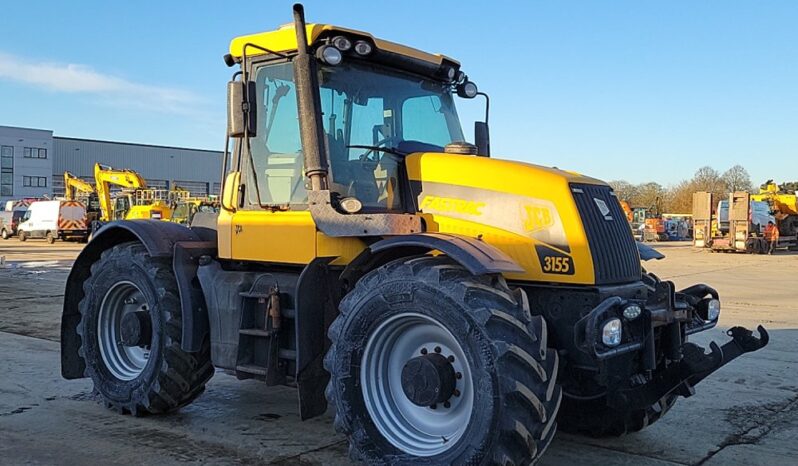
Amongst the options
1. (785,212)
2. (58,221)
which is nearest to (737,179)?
(785,212)

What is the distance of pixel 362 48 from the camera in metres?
5.40

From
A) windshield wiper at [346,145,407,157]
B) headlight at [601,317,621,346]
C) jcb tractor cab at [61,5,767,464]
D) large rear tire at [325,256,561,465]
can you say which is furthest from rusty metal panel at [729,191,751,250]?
large rear tire at [325,256,561,465]

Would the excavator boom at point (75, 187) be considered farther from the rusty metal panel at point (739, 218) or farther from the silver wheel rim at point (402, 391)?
the silver wheel rim at point (402, 391)

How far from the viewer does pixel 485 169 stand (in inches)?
199

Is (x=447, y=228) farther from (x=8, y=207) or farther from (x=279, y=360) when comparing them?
(x=8, y=207)

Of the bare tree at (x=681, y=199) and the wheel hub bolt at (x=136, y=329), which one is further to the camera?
the bare tree at (x=681, y=199)

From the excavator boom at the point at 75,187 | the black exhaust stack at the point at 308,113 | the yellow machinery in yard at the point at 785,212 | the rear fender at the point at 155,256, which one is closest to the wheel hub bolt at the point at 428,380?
the black exhaust stack at the point at 308,113

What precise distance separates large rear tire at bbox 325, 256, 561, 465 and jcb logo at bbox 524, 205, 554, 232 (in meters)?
0.61

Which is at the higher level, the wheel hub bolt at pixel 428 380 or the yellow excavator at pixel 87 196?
the yellow excavator at pixel 87 196

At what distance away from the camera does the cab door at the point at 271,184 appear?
5453mm

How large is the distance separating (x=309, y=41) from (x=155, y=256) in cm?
212

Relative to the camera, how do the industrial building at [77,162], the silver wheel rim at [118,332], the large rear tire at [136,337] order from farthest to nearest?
the industrial building at [77,162]
the silver wheel rim at [118,332]
the large rear tire at [136,337]

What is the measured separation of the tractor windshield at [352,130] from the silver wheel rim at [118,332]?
5.28 ft

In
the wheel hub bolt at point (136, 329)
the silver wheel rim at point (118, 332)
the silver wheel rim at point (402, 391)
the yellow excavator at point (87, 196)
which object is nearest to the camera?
the silver wheel rim at point (402, 391)
